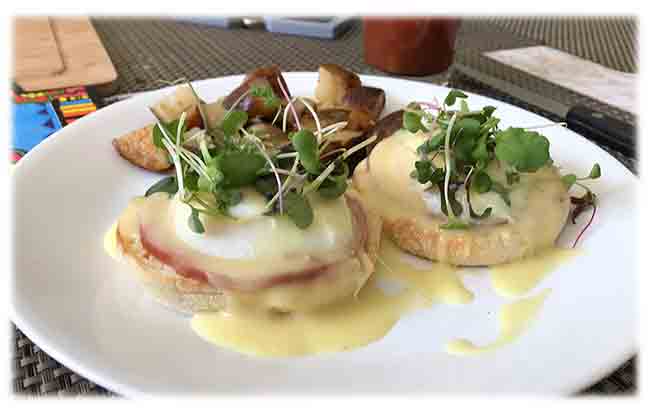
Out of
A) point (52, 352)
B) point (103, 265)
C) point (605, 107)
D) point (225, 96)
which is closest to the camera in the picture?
point (52, 352)

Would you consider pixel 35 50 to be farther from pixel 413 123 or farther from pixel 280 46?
pixel 413 123

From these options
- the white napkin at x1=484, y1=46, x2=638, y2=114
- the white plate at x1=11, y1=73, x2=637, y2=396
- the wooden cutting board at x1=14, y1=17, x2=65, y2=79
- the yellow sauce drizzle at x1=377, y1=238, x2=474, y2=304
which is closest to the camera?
the white plate at x1=11, y1=73, x2=637, y2=396

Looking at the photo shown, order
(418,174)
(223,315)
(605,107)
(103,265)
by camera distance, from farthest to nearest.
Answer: (605,107), (418,174), (103,265), (223,315)

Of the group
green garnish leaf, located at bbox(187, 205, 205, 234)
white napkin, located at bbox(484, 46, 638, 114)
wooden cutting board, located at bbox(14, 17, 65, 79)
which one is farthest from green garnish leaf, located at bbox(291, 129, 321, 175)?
white napkin, located at bbox(484, 46, 638, 114)

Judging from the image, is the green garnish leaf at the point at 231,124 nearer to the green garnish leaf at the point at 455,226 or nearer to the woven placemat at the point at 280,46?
the green garnish leaf at the point at 455,226

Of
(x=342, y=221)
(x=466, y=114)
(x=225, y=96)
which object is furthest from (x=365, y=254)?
(x=225, y=96)

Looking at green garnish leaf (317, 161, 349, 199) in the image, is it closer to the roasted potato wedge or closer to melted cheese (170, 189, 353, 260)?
melted cheese (170, 189, 353, 260)

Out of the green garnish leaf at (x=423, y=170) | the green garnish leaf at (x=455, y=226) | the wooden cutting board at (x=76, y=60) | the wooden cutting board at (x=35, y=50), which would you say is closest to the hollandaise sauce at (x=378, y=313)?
the green garnish leaf at (x=455, y=226)

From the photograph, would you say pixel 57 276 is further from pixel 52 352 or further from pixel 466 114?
pixel 466 114
